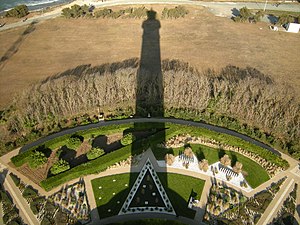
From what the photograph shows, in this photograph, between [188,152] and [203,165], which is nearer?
[203,165]

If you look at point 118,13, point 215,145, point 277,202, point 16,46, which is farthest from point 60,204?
point 118,13

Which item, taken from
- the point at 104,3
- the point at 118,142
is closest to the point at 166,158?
the point at 118,142

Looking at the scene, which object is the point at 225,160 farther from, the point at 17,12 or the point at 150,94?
the point at 17,12

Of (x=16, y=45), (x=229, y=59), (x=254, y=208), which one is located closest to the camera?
(x=254, y=208)

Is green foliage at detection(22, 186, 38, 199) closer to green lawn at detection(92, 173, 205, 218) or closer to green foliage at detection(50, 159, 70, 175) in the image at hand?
green foliage at detection(50, 159, 70, 175)

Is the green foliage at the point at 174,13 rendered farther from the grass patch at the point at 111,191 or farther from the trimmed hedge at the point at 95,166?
the grass patch at the point at 111,191

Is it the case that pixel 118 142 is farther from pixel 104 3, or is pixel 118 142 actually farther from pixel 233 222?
pixel 104 3
